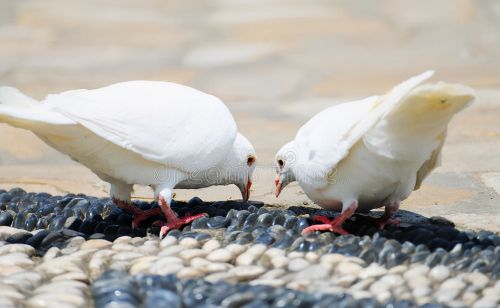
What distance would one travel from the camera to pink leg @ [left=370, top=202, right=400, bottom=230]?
401 centimetres

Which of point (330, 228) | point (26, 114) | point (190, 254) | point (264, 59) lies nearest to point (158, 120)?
point (26, 114)

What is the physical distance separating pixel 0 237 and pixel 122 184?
64cm

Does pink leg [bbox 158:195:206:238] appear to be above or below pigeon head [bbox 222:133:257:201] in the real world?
below

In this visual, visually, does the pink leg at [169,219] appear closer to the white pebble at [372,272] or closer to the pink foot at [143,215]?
the pink foot at [143,215]

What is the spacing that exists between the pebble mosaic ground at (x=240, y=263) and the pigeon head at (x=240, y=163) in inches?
6.8

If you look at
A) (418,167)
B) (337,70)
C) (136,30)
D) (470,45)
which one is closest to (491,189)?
(418,167)

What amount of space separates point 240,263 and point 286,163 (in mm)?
921

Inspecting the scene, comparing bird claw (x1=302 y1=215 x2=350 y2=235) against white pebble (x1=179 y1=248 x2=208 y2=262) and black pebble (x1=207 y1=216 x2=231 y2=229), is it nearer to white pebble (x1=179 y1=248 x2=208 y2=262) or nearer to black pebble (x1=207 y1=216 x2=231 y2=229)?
black pebble (x1=207 y1=216 x2=231 y2=229)

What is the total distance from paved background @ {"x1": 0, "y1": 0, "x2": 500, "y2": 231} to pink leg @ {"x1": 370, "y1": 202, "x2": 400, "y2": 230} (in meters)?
0.83

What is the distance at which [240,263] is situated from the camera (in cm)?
342

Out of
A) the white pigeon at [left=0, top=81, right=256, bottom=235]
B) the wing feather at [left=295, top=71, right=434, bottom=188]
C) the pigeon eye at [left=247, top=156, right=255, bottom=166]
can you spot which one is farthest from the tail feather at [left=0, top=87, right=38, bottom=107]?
the wing feather at [left=295, top=71, right=434, bottom=188]

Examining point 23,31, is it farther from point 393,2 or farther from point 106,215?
point 106,215

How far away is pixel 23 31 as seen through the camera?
9.48m

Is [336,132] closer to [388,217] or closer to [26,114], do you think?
[388,217]
